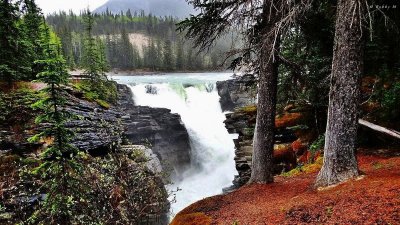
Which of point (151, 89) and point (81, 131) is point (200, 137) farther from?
point (81, 131)

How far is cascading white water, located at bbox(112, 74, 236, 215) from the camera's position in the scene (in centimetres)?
3031

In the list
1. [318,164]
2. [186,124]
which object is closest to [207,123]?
[186,124]

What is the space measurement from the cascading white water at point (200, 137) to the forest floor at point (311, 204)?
→ 1591cm

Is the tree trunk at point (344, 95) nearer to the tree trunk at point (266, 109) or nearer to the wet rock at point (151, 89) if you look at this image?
the tree trunk at point (266, 109)

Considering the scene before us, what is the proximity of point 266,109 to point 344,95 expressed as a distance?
274 centimetres

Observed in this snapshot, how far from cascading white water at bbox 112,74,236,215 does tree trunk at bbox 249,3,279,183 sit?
50.2 feet

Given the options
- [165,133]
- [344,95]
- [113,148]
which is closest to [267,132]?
[344,95]

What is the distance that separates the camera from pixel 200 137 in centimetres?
3756

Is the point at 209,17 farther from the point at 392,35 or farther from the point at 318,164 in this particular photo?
the point at 392,35

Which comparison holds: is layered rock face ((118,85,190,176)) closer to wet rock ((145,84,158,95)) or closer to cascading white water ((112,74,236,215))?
cascading white water ((112,74,236,215))

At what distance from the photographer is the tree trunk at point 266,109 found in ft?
29.4

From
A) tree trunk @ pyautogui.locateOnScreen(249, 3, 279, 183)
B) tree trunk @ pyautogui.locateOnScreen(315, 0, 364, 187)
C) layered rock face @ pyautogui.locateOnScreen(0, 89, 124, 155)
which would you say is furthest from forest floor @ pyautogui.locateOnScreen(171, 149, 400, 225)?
layered rock face @ pyautogui.locateOnScreen(0, 89, 124, 155)

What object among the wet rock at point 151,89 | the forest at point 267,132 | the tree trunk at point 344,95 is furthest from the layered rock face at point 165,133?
the tree trunk at point 344,95

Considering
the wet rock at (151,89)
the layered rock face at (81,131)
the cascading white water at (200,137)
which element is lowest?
the cascading white water at (200,137)
